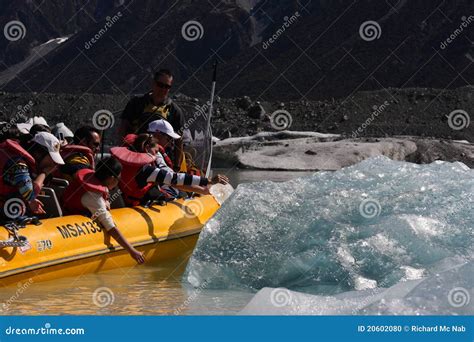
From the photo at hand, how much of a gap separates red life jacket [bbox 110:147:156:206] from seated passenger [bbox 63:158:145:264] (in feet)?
1.76

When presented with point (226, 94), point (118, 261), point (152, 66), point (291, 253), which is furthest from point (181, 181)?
point (152, 66)

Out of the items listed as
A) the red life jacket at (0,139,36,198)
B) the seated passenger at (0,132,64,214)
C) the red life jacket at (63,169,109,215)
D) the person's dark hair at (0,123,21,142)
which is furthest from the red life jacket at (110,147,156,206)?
the red life jacket at (0,139,36,198)

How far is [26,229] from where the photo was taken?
24.4 feet

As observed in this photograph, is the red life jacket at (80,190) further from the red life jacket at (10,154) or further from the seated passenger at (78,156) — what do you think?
the red life jacket at (10,154)

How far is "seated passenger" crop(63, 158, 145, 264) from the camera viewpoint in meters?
7.66

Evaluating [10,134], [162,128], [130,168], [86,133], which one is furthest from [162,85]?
[10,134]

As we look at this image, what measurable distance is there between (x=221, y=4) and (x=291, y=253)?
4668 inches

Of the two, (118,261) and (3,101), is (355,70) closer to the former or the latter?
(3,101)

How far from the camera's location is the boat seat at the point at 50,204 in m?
7.97

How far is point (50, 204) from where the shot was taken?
805 cm

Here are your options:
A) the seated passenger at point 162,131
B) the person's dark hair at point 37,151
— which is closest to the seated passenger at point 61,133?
the seated passenger at point 162,131

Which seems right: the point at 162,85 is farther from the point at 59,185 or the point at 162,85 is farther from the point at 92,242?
the point at 92,242

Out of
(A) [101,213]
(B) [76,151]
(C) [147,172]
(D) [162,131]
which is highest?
(D) [162,131]

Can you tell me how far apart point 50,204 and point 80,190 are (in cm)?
30
